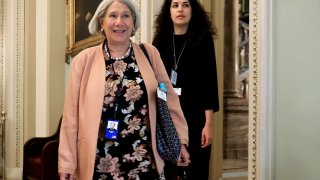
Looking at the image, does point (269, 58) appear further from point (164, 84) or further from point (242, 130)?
point (242, 130)

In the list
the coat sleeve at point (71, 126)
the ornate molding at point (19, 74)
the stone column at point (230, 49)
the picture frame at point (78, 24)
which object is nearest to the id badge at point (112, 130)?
the coat sleeve at point (71, 126)

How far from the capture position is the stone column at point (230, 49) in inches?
249

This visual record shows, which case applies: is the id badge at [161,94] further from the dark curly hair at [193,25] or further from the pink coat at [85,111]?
the dark curly hair at [193,25]

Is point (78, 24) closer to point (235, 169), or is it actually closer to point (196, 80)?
point (235, 169)

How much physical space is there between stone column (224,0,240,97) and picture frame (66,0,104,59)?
2.02 meters

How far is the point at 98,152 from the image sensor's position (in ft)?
7.29

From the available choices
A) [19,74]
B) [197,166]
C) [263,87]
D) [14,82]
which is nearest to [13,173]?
[14,82]

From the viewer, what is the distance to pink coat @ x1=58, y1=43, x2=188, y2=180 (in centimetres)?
219

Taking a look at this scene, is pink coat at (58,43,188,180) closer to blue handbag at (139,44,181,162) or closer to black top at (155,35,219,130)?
blue handbag at (139,44,181,162)

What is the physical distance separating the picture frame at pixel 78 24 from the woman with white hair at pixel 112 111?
304 cm

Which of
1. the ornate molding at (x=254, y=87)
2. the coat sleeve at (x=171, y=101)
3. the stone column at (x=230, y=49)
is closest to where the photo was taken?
the coat sleeve at (x=171, y=101)

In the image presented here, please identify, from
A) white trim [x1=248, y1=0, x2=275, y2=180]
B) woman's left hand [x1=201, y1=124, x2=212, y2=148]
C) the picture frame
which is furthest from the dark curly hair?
the picture frame

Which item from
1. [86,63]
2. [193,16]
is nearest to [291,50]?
[193,16]

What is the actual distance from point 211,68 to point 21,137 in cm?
492
